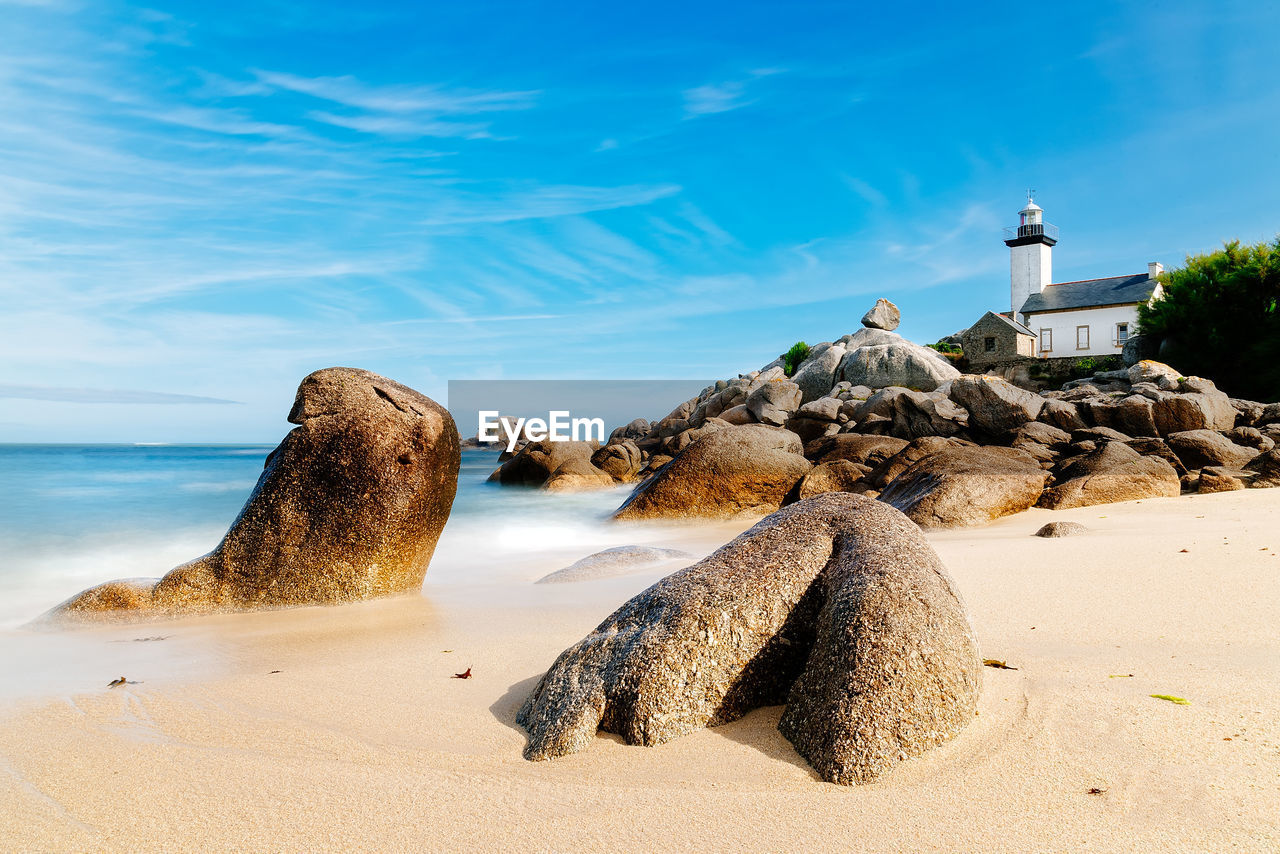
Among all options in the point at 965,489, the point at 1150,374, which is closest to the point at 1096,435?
the point at 965,489

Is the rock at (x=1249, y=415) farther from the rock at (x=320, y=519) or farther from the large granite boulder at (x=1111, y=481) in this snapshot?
the rock at (x=320, y=519)

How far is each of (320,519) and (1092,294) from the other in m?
47.9

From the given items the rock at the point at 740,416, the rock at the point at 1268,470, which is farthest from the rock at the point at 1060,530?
the rock at the point at 740,416

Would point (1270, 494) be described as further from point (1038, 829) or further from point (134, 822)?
point (134, 822)

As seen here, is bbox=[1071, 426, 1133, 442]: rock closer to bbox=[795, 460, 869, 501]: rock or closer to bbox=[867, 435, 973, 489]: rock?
bbox=[867, 435, 973, 489]: rock

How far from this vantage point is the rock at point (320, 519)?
21.6ft

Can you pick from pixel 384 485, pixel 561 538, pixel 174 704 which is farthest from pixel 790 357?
pixel 174 704

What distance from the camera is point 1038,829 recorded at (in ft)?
7.56

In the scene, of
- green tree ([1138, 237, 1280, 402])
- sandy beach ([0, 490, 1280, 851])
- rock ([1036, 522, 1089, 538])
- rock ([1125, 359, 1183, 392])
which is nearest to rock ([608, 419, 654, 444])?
rock ([1125, 359, 1183, 392])

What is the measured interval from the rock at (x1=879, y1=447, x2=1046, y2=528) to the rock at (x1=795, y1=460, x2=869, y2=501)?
5.49 feet

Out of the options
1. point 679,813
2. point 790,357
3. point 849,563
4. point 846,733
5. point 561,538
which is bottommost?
point 561,538

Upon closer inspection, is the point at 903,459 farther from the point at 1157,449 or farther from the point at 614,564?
the point at 614,564

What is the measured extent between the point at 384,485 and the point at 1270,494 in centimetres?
1026

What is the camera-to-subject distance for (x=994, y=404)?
50.9 ft
